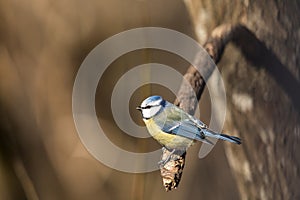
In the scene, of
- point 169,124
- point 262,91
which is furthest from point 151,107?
point 262,91

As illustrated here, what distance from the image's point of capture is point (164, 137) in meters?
0.64

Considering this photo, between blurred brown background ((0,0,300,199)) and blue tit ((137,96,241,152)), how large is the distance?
0.06ft

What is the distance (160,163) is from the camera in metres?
0.65

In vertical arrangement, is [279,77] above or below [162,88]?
below

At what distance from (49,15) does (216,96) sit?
279mm

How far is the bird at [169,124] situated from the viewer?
0.63 meters

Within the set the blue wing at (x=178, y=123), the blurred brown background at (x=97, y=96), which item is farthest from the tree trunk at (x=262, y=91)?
the blue wing at (x=178, y=123)

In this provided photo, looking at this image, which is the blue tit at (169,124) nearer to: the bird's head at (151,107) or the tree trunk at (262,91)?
the bird's head at (151,107)

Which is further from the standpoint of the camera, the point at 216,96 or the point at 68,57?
the point at 216,96

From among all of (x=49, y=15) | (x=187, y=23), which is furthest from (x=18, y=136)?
(x=187, y=23)

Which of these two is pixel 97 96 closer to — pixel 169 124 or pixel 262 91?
pixel 169 124

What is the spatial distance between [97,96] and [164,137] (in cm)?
10

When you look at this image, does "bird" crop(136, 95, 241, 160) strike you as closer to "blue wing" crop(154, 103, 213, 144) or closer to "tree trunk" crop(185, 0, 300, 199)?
"blue wing" crop(154, 103, 213, 144)

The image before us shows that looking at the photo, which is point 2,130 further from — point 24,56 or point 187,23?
point 187,23
